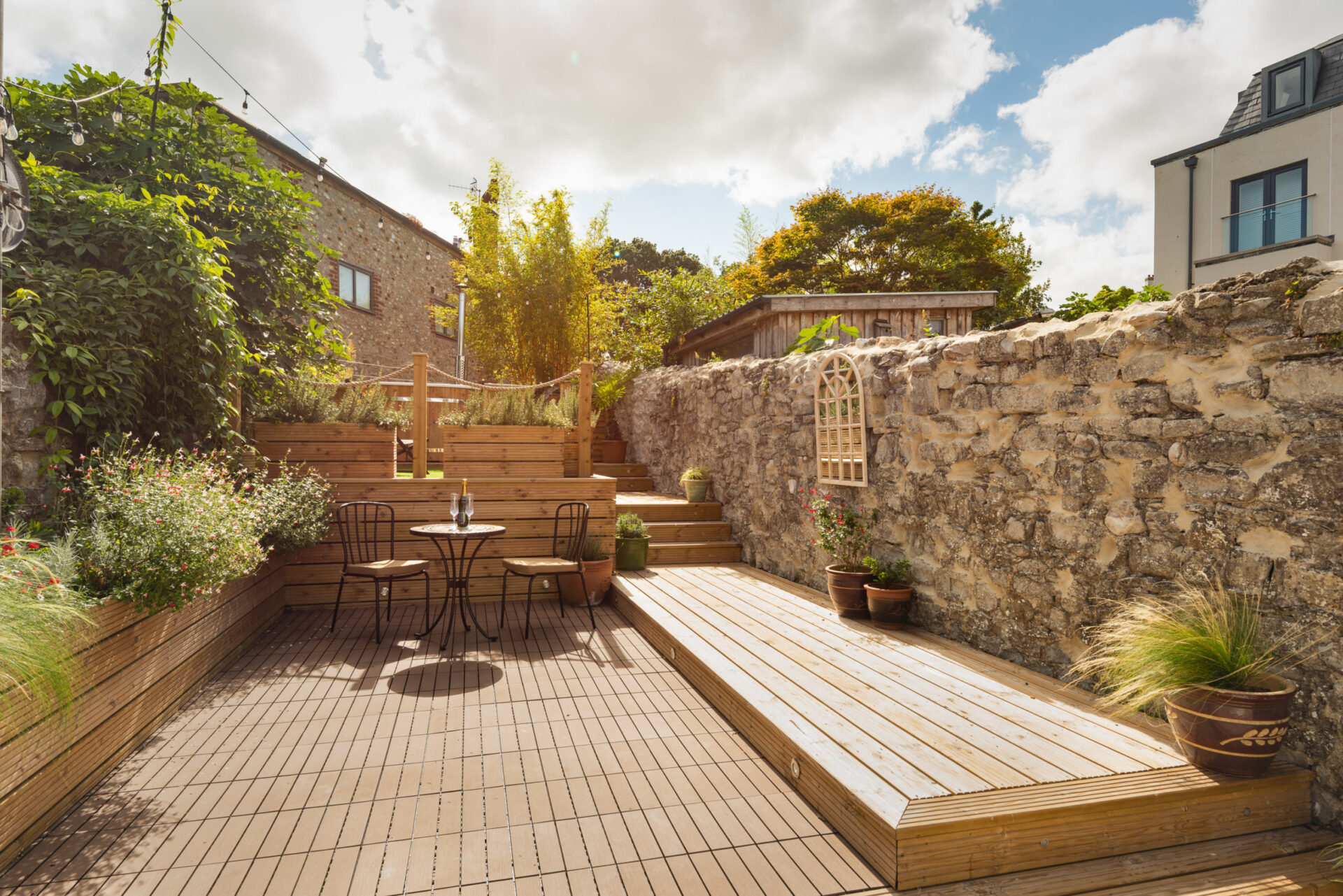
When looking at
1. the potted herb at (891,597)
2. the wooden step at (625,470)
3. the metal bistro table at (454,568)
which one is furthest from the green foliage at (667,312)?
the potted herb at (891,597)

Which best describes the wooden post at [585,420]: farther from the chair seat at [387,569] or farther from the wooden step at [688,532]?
the chair seat at [387,569]

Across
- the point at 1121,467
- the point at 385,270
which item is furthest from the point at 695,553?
the point at 385,270

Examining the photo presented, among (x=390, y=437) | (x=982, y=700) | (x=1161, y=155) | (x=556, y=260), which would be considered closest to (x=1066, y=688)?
(x=982, y=700)

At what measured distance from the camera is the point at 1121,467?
2791 mm

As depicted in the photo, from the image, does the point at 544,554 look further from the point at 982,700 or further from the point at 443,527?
the point at 982,700

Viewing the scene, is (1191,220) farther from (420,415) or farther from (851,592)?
(420,415)

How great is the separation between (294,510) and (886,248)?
1710cm

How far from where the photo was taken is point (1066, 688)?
294 cm

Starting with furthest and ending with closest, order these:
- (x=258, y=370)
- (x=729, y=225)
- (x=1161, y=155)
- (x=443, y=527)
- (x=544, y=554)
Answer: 1. (x=729, y=225)
2. (x=1161, y=155)
3. (x=544, y=554)
4. (x=258, y=370)
5. (x=443, y=527)

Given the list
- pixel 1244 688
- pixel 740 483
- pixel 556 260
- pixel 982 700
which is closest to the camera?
pixel 1244 688

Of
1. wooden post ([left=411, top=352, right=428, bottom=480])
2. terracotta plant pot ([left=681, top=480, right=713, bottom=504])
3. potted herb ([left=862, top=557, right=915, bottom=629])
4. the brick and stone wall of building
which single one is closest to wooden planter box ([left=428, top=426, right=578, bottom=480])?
wooden post ([left=411, top=352, right=428, bottom=480])

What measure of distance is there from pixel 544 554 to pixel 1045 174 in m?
Result: 7.40

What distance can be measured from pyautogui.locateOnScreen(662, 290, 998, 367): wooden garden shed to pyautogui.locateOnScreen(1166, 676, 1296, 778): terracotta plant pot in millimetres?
7439

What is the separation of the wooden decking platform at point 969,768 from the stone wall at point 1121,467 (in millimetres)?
359
